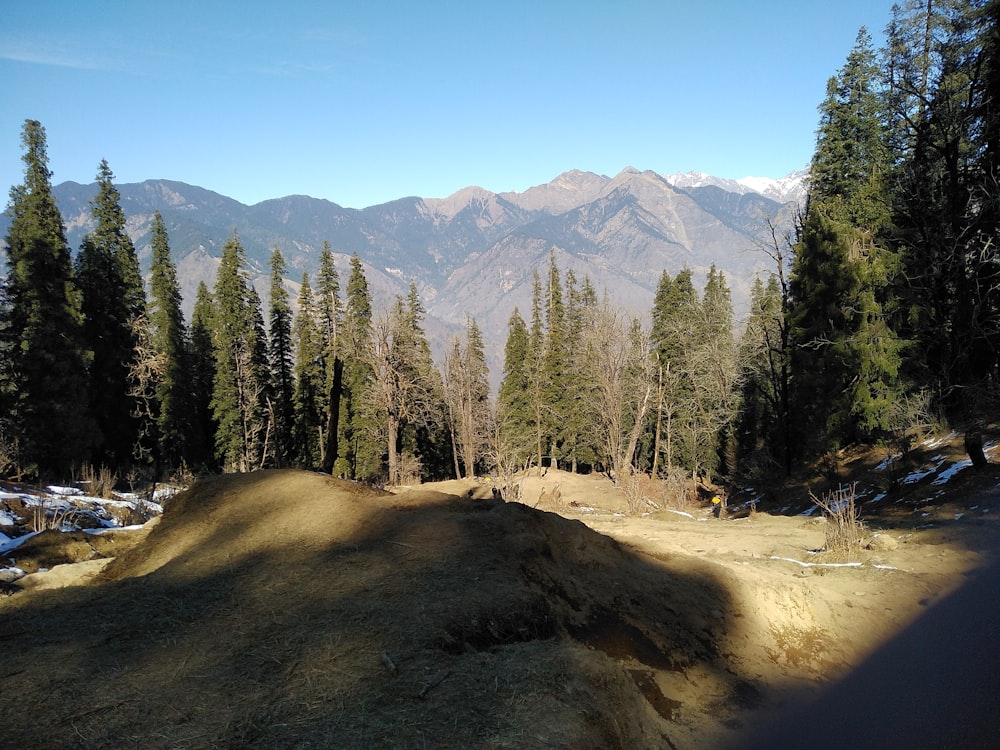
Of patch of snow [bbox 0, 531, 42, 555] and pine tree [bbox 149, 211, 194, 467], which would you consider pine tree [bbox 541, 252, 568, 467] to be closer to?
pine tree [bbox 149, 211, 194, 467]

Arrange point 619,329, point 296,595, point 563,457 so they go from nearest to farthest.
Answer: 1. point 296,595
2. point 619,329
3. point 563,457

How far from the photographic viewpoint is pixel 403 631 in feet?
18.7

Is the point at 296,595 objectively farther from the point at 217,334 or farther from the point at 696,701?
the point at 217,334

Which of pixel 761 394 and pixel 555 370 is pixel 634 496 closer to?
pixel 761 394

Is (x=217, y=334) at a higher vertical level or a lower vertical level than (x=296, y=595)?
higher

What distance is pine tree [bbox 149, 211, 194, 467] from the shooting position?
121ft

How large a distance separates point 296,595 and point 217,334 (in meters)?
39.1

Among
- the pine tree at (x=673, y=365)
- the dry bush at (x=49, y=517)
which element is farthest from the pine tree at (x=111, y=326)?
the pine tree at (x=673, y=365)

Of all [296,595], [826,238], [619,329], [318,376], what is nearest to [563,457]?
[318,376]

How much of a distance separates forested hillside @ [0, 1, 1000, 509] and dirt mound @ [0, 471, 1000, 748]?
10.2 metres

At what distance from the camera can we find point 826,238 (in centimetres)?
2556

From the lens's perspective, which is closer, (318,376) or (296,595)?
(296,595)

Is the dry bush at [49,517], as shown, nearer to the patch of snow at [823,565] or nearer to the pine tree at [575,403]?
the patch of snow at [823,565]

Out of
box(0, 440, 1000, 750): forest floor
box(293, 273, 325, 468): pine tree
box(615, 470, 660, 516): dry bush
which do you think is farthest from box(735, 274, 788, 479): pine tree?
box(293, 273, 325, 468): pine tree
